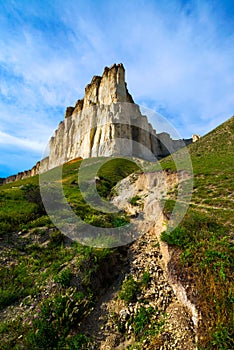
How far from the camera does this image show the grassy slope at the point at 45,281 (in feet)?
→ 26.8

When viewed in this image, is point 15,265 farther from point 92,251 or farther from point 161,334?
point 161,334

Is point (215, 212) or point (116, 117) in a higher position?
point (116, 117)

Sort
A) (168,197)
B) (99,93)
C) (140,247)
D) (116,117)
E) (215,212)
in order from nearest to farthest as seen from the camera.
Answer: (140,247)
(215,212)
(168,197)
(116,117)
(99,93)

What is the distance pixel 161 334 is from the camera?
25.8ft

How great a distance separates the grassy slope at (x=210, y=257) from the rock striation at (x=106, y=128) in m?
66.4

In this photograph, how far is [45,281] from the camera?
11.0 meters

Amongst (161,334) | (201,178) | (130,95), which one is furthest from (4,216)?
(130,95)

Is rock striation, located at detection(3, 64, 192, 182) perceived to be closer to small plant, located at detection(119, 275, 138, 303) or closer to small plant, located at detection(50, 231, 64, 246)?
small plant, located at detection(50, 231, 64, 246)

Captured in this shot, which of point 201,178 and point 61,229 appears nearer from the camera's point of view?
point 61,229

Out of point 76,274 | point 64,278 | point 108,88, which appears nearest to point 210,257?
point 76,274

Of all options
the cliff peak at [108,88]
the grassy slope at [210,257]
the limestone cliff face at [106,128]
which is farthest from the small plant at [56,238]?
the cliff peak at [108,88]

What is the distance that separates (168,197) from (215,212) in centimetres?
663

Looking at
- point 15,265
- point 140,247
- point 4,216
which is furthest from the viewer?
point 4,216

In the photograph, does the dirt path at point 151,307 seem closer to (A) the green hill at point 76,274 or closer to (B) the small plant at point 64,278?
(A) the green hill at point 76,274
